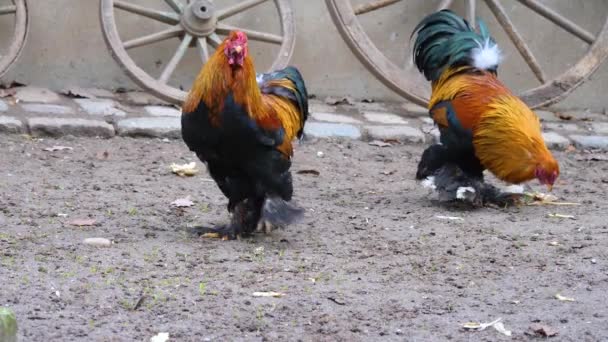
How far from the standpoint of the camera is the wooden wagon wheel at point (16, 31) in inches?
299

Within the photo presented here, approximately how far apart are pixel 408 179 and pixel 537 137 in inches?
51.9

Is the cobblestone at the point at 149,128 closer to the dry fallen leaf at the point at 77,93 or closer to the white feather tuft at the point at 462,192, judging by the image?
the dry fallen leaf at the point at 77,93

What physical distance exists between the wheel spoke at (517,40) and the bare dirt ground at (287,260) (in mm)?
2007

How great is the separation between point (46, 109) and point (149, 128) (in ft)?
2.69

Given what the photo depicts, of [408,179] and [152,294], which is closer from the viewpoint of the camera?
[152,294]

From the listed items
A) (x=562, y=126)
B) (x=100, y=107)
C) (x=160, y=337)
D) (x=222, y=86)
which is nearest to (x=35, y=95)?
(x=100, y=107)

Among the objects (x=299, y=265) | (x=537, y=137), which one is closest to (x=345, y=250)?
(x=299, y=265)

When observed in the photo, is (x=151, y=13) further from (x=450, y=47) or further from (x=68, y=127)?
(x=450, y=47)

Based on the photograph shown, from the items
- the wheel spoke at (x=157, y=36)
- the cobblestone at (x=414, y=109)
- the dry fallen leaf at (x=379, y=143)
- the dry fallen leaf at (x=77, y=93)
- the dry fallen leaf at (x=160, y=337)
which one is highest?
the wheel spoke at (x=157, y=36)

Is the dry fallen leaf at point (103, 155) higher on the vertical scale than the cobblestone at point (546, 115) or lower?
higher

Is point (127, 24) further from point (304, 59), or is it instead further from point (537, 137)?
point (537, 137)

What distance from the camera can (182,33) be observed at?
843 centimetres

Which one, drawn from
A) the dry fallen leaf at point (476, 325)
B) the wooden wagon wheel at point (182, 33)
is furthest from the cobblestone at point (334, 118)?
the dry fallen leaf at point (476, 325)

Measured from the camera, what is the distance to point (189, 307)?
166 inches
